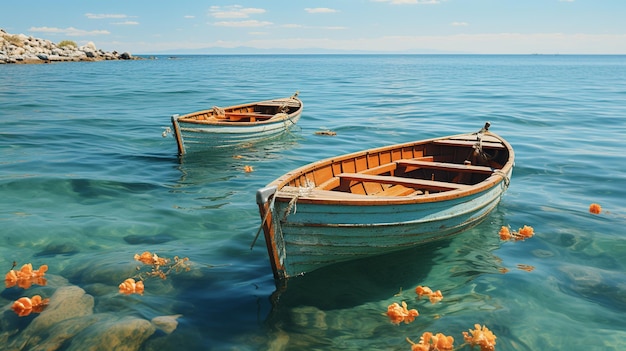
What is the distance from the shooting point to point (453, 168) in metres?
10.8

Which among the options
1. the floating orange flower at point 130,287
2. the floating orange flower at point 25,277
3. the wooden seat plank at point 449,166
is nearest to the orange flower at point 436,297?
the wooden seat plank at point 449,166

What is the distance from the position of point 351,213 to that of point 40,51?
287 feet

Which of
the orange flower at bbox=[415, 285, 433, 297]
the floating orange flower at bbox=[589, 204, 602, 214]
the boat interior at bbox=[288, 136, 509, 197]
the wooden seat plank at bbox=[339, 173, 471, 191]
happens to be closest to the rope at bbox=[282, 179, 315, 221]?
the boat interior at bbox=[288, 136, 509, 197]

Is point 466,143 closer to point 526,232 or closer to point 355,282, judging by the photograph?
point 526,232

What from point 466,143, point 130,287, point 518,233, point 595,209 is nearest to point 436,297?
point 518,233

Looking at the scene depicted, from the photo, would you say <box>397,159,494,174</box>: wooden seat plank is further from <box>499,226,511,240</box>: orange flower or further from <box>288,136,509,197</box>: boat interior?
<box>499,226,511,240</box>: orange flower

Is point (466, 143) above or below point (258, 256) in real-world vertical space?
above

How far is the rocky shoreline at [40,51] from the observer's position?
71.9 metres

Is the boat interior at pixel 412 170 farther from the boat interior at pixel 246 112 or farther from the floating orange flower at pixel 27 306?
the boat interior at pixel 246 112

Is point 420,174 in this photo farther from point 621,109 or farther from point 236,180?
point 621,109

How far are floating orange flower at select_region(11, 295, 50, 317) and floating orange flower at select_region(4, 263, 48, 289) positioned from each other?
29.5 inches

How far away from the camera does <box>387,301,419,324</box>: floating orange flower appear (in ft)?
22.5

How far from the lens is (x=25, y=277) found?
7801 millimetres

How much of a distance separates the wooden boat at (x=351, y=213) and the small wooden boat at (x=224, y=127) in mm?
7158
